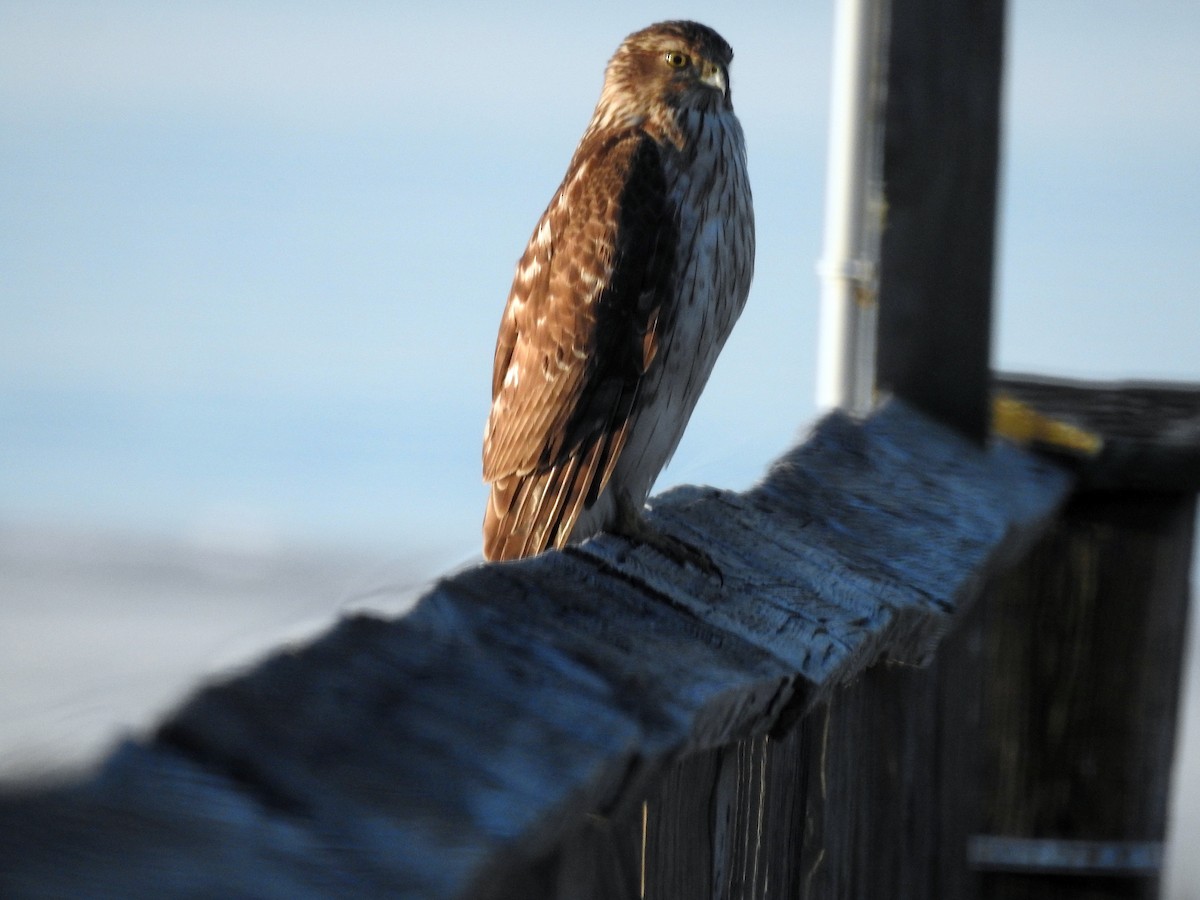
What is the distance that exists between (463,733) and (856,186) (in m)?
3.22

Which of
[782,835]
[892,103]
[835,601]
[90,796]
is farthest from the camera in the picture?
[892,103]

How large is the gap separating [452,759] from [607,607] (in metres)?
0.54

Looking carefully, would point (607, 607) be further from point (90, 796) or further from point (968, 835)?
point (968, 835)

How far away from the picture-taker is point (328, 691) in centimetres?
97

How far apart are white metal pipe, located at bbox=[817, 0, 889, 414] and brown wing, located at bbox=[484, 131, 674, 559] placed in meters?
0.74

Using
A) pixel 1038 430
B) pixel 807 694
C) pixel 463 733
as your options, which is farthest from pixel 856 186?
pixel 463 733

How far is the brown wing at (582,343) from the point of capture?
332 centimetres

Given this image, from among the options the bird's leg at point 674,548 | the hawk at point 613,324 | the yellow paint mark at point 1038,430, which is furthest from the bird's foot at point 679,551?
the yellow paint mark at point 1038,430

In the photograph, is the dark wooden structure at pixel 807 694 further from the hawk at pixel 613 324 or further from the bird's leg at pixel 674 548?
the hawk at pixel 613 324

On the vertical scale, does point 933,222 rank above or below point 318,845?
above

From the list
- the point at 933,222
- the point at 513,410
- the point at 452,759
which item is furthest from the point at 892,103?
the point at 452,759

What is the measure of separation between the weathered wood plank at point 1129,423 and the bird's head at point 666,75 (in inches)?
50.9

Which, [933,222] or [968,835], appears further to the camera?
[933,222]

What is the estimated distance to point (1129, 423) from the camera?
4.09m
